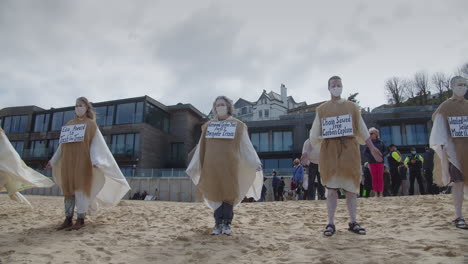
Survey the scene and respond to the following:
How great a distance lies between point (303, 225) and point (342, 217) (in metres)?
1.00

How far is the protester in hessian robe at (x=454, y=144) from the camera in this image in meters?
4.20

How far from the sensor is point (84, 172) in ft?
16.3

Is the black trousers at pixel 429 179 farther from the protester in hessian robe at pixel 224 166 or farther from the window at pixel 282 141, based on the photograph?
the window at pixel 282 141

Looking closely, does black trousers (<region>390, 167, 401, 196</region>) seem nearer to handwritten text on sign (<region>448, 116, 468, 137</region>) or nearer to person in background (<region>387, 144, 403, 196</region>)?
person in background (<region>387, 144, 403, 196</region>)

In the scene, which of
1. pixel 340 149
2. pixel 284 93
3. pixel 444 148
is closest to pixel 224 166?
pixel 340 149

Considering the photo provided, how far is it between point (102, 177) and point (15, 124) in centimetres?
4122

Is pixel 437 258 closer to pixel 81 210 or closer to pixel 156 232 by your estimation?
pixel 156 232

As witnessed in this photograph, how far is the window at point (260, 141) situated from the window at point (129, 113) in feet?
38.5

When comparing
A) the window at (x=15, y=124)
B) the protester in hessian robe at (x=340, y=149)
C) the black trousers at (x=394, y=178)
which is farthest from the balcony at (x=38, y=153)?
the protester in hessian robe at (x=340, y=149)

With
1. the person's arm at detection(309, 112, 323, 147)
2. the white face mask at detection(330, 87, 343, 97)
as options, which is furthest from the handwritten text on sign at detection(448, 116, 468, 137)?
the person's arm at detection(309, 112, 323, 147)

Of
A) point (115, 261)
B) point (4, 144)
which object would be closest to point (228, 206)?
point (115, 261)

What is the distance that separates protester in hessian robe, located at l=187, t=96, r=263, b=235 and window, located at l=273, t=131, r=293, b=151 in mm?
27671

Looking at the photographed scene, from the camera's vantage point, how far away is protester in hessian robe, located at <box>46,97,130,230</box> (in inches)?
193

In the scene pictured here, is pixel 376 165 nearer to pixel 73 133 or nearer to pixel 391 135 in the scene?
pixel 73 133
